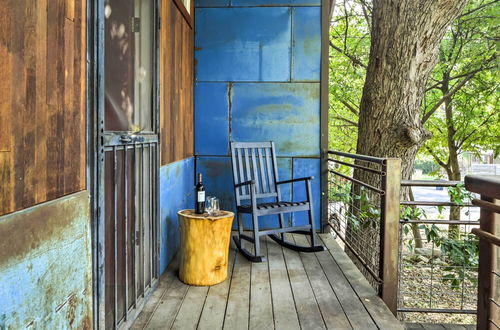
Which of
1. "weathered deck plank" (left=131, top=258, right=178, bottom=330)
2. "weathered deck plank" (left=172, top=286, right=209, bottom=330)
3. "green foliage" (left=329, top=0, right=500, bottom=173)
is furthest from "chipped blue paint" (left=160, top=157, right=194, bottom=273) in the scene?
"green foliage" (left=329, top=0, right=500, bottom=173)

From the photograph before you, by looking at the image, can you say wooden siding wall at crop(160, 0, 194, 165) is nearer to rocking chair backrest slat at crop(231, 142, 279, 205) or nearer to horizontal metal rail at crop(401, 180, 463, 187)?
rocking chair backrest slat at crop(231, 142, 279, 205)

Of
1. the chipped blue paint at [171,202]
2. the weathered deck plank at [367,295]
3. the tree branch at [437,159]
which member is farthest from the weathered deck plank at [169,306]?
the tree branch at [437,159]

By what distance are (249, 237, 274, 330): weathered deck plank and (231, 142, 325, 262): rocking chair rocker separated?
0.18 m

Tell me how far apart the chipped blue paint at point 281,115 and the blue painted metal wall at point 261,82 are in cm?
1

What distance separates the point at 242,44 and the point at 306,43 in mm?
666

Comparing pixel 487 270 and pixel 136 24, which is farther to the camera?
pixel 136 24

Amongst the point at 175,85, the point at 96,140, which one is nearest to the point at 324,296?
the point at 96,140

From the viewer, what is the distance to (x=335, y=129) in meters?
9.91

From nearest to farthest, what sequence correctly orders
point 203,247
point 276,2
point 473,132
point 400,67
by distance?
point 203,247 < point 400,67 < point 276,2 < point 473,132

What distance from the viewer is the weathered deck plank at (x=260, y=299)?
2.07 m

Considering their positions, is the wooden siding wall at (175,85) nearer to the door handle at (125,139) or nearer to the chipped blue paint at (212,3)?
the chipped blue paint at (212,3)

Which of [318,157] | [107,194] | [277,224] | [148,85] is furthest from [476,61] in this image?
[107,194]

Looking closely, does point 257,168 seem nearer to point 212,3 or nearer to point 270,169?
point 270,169

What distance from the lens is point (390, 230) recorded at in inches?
96.9
